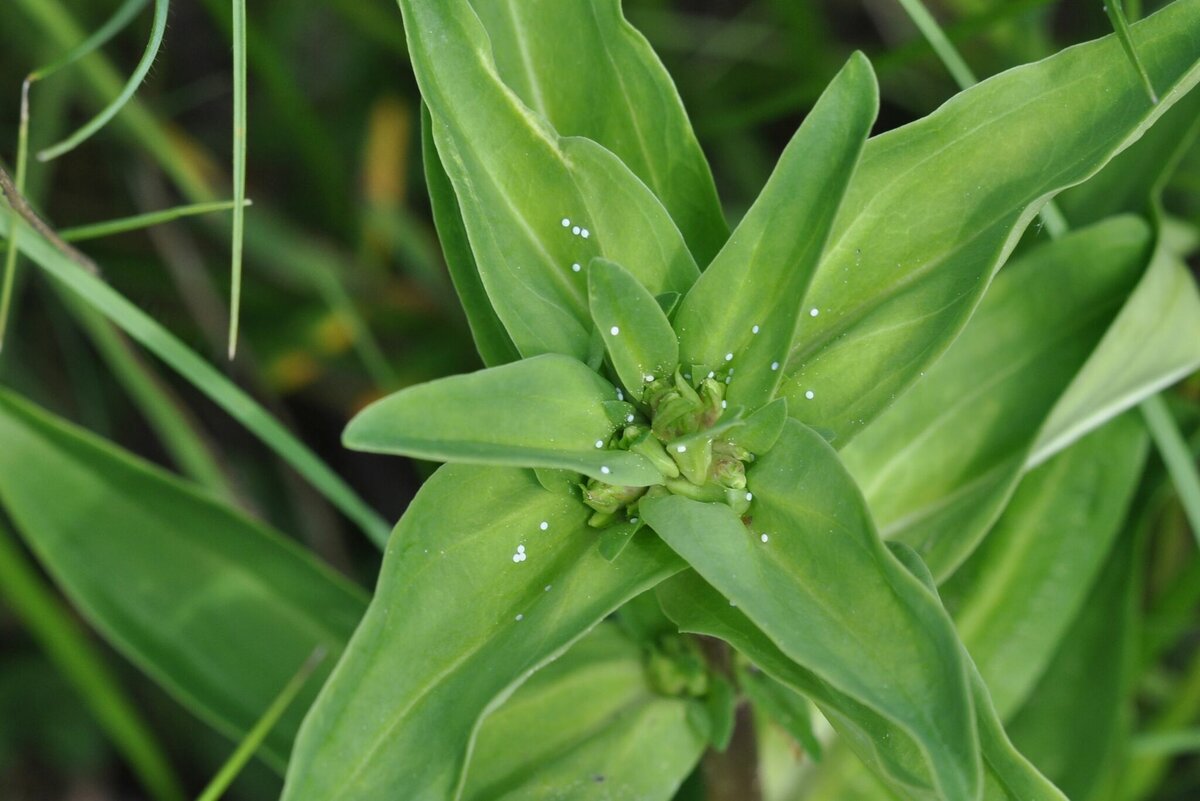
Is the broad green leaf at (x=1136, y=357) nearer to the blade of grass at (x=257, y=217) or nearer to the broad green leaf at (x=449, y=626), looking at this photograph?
the broad green leaf at (x=449, y=626)

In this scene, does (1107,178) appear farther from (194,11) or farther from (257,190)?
(194,11)

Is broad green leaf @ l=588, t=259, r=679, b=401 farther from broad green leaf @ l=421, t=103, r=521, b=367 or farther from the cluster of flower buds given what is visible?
broad green leaf @ l=421, t=103, r=521, b=367

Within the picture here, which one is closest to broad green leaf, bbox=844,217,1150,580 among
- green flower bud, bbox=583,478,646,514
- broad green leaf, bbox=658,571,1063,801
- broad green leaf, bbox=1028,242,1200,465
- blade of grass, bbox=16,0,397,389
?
broad green leaf, bbox=1028,242,1200,465

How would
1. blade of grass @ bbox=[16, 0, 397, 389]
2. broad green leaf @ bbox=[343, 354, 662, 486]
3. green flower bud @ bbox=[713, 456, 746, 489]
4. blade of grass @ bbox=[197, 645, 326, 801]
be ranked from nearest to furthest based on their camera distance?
broad green leaf @ bbox=[343, 354, 662, 486]
green flower bud @ bbox=[713, 456, 746, 489]
blade of grass @ bbox=[197, 645, 326, 801]
blade of grass @ bbox=[16, 0, 397, 389]

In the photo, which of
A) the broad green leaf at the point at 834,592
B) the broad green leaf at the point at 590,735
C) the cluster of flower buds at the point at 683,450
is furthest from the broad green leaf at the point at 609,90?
the broad green leaf at the point at 590,735

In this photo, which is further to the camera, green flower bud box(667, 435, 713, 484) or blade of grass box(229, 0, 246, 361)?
blade of grass box(229, 0, 246, 361)

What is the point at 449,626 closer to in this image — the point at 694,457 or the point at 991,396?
the point at 694,457
